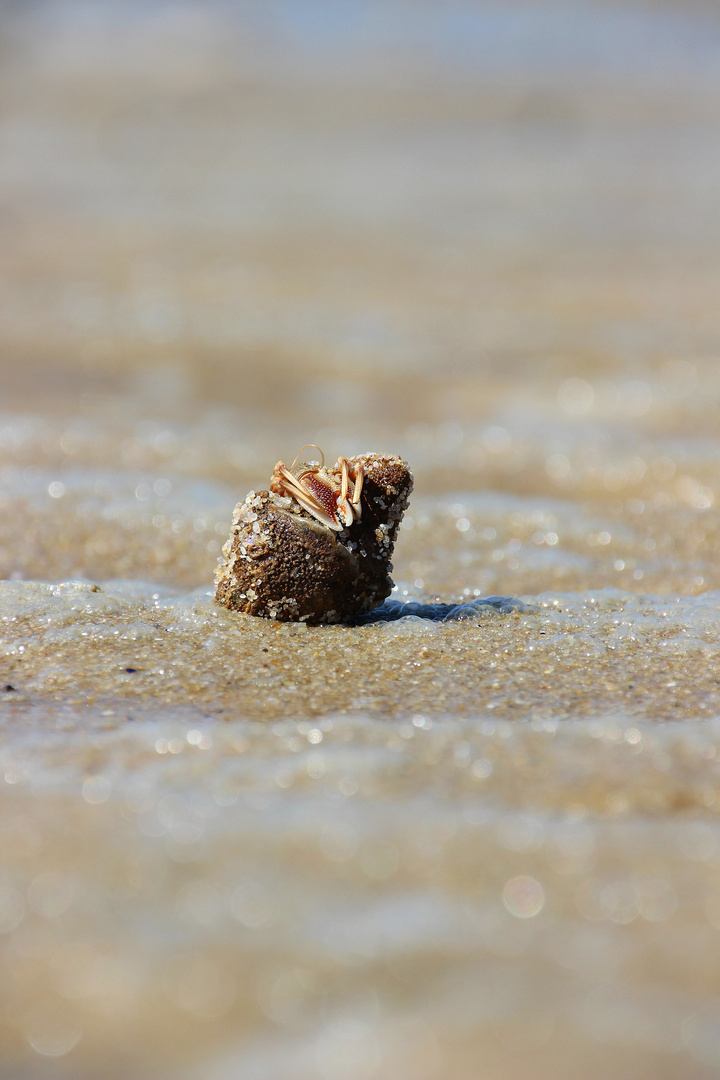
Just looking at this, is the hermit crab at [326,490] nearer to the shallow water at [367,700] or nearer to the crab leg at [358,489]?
the crab leg at [358,489]

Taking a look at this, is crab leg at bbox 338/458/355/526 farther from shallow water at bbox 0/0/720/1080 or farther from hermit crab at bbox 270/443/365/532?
shallow water at bbox 0/0/720/1080

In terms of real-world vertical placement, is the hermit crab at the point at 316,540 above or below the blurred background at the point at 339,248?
below

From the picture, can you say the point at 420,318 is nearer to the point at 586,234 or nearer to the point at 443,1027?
the point at 586,234

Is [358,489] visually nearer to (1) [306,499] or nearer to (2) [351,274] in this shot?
(1) [306,499]

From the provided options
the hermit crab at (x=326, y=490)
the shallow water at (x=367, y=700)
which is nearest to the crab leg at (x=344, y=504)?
the hermit crab at (x=326, y=490)

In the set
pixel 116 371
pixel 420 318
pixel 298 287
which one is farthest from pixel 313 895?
pixel 298 287

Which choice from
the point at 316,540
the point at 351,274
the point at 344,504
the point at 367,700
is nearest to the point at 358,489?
the point at 344,504

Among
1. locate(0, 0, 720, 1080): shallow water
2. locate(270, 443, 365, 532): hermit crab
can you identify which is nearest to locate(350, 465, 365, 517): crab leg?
locate(270, 443, 365, 532): hermit crab
